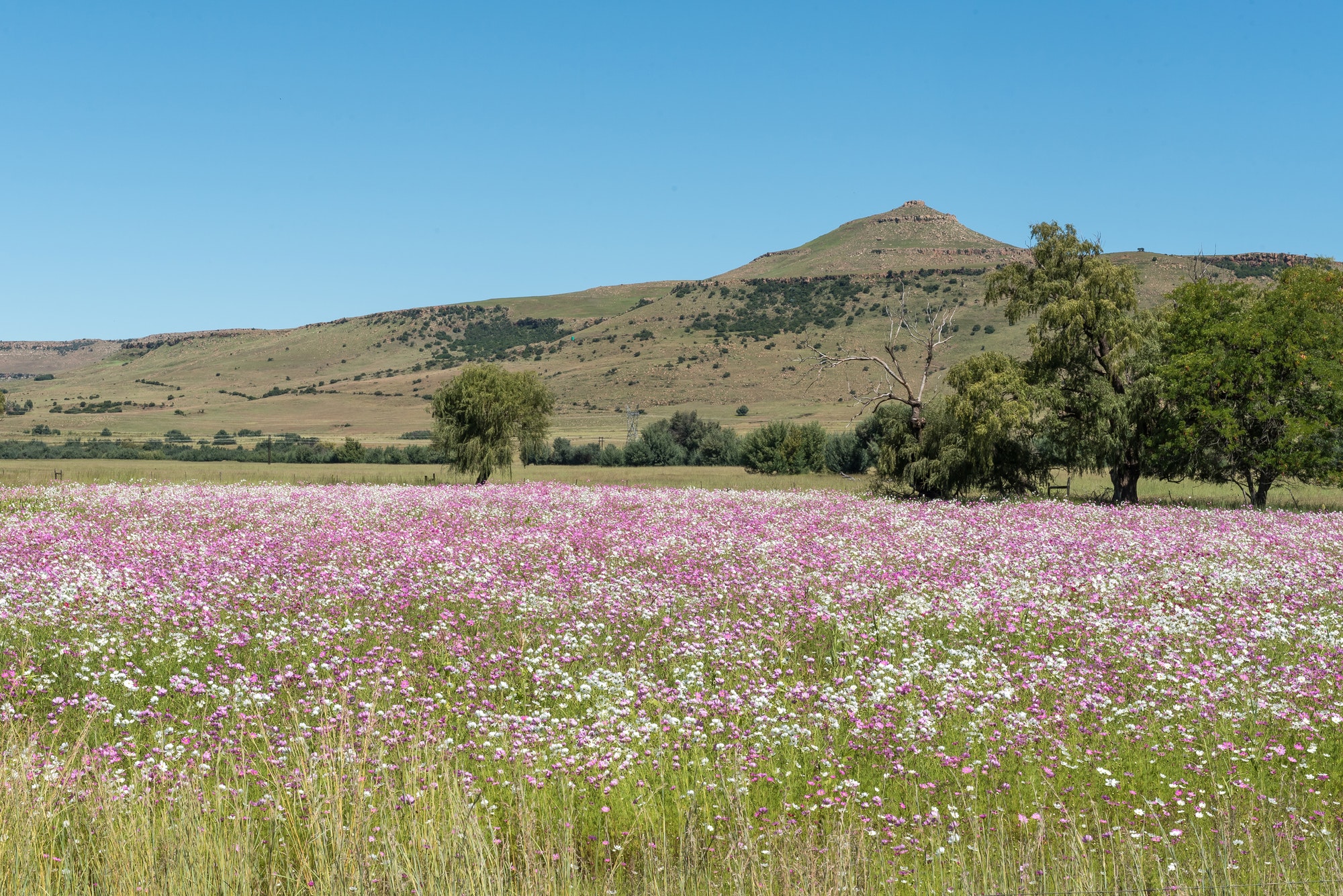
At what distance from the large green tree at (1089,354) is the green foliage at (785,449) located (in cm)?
3058

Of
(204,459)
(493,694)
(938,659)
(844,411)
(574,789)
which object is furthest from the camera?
(844,411)

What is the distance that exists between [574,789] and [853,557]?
9355mm

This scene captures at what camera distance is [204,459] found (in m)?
71.8

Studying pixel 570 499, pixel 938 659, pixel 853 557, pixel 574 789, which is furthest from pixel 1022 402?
pixel 574 789

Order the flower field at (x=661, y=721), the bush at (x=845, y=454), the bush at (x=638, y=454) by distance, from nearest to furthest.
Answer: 1. the flower field at (x=661, y=721)
2. the bush at (x=845, y=454)
3. the bush at (x=638, y=454)

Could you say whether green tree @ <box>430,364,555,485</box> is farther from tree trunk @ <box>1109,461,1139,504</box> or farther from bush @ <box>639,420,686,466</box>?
bush @ <box>639,420,686,466</box>

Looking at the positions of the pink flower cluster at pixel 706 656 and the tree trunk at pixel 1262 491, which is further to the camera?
the tree trunk at pixel 1262 491

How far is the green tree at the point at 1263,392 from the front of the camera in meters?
27.4

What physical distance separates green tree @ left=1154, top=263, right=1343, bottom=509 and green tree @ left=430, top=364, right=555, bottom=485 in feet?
90.8

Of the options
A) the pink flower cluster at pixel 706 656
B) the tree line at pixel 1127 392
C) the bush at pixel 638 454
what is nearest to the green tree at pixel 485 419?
the tree line at pixel 1127 392

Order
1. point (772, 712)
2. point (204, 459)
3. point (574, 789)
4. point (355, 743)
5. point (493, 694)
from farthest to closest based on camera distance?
1. point (204, 459)
2. point (493, 694)
3. point (772, 712)
4. point (355, 743)
5. point (574, 789)

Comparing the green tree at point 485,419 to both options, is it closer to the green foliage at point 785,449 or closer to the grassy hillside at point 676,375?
the green foliage at point 785,449

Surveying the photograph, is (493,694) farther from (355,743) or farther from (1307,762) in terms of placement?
(1307,762)

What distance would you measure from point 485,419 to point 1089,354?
26759mm
